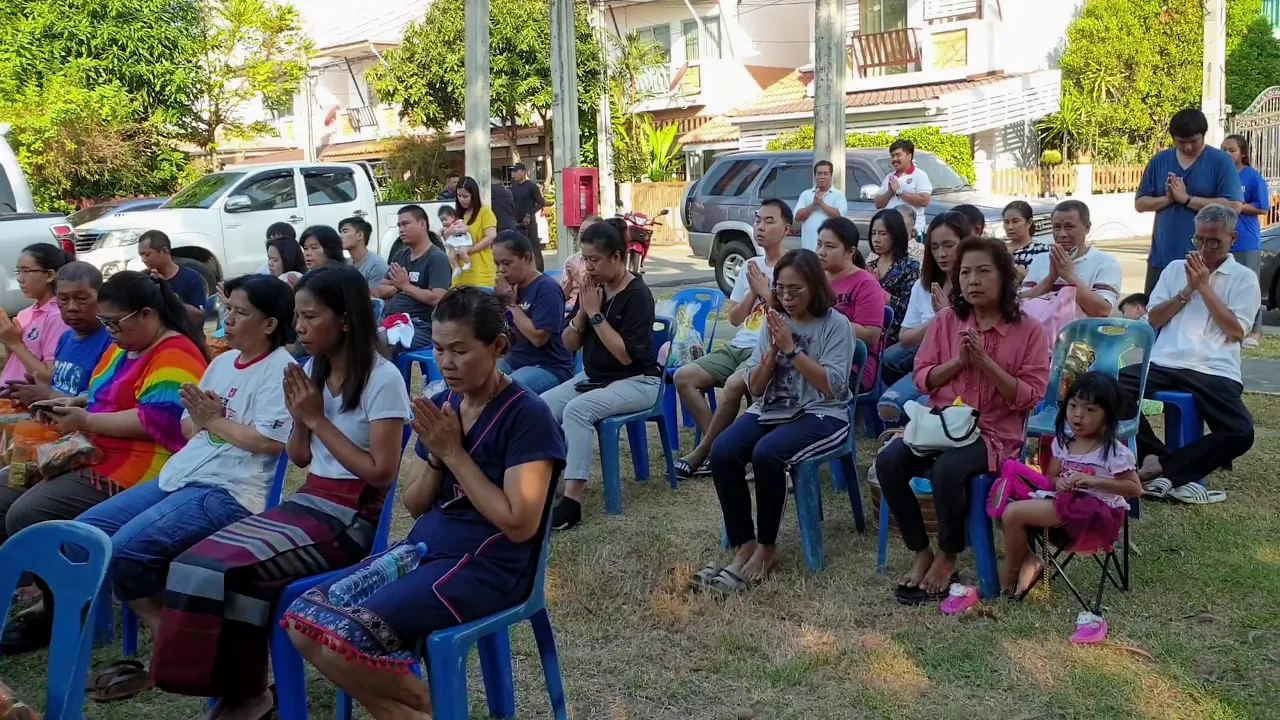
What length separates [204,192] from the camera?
13.5 meters

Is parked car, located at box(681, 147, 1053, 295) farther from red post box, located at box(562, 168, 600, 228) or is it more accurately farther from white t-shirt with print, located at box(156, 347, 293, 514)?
white t-shirt with print, located at box(156, 347, 293, 514)

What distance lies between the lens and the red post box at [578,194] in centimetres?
1358

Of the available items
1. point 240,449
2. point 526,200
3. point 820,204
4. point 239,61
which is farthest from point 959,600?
point 239,61

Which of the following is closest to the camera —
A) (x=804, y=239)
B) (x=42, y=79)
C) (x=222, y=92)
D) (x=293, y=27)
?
(x=804, y=239)

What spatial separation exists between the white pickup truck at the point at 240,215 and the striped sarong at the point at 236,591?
9661 mm

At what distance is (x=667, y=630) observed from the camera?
436cm

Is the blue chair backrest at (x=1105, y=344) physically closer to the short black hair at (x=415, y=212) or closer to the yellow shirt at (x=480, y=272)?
the short black hair at (x=415, y=212)

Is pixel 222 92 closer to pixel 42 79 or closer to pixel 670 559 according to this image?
pixel 42 79

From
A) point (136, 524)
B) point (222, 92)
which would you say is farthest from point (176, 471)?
point (222, 92)

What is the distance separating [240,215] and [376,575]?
36.5 ft

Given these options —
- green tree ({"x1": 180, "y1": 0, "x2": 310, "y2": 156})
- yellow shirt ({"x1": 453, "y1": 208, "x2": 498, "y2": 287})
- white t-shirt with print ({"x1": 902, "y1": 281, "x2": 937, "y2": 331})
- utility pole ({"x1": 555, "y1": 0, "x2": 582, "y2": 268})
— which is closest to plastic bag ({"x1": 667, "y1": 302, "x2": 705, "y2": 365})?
white t-shirt with print ({"x1": 902, "y1": 281, "x2": 937, "y2": 331})

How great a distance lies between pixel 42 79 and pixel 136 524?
21.4 metres

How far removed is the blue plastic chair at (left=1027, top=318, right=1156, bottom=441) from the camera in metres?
5.02

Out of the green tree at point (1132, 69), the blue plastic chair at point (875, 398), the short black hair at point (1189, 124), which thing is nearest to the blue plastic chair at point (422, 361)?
the blue plastic chair at point (875, 398)
